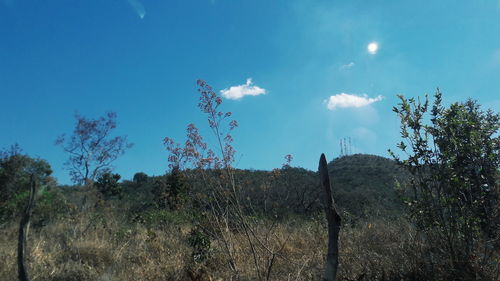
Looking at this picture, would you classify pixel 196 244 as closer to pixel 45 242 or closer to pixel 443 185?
pixel 45 242

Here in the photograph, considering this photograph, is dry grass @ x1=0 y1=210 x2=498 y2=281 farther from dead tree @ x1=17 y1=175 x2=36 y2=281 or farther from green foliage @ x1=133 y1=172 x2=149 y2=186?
green foliage @ x1=133 y1=172 x2=149 y2=186

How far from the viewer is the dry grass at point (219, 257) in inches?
149

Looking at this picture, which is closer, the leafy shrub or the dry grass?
the dry grass

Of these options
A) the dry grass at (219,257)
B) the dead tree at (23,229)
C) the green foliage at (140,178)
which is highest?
the green foliage at (140,178)

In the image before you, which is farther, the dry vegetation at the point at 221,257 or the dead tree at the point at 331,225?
the dry vegetation at the point at 221,257

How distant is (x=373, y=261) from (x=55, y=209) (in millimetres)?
10792

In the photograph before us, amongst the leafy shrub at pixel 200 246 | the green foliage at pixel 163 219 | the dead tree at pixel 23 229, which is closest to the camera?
the dead tree at pixel 23 229

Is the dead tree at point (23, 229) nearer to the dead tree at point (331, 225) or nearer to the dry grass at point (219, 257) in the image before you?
the dry grass at point (219, 257)

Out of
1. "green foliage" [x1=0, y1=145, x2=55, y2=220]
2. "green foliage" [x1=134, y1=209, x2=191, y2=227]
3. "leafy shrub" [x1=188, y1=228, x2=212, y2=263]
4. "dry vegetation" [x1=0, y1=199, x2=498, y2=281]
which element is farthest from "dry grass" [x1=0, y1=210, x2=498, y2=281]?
"green foliage" [x1=0, y1=145, x2=55, y2=220]

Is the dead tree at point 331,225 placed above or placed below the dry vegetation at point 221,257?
above

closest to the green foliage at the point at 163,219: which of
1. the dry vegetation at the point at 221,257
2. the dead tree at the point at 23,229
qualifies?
the dry vegetation at the point at 221,257

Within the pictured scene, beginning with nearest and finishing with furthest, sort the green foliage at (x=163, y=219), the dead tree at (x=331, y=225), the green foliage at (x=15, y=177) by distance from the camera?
the dead tree at (x=331, y=225) → the green foliage at (x=163, y=219) → the green foliage at (x=15, y=177)

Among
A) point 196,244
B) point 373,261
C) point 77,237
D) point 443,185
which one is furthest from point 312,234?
point 77,237

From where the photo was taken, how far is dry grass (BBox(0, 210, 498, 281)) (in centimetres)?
379
